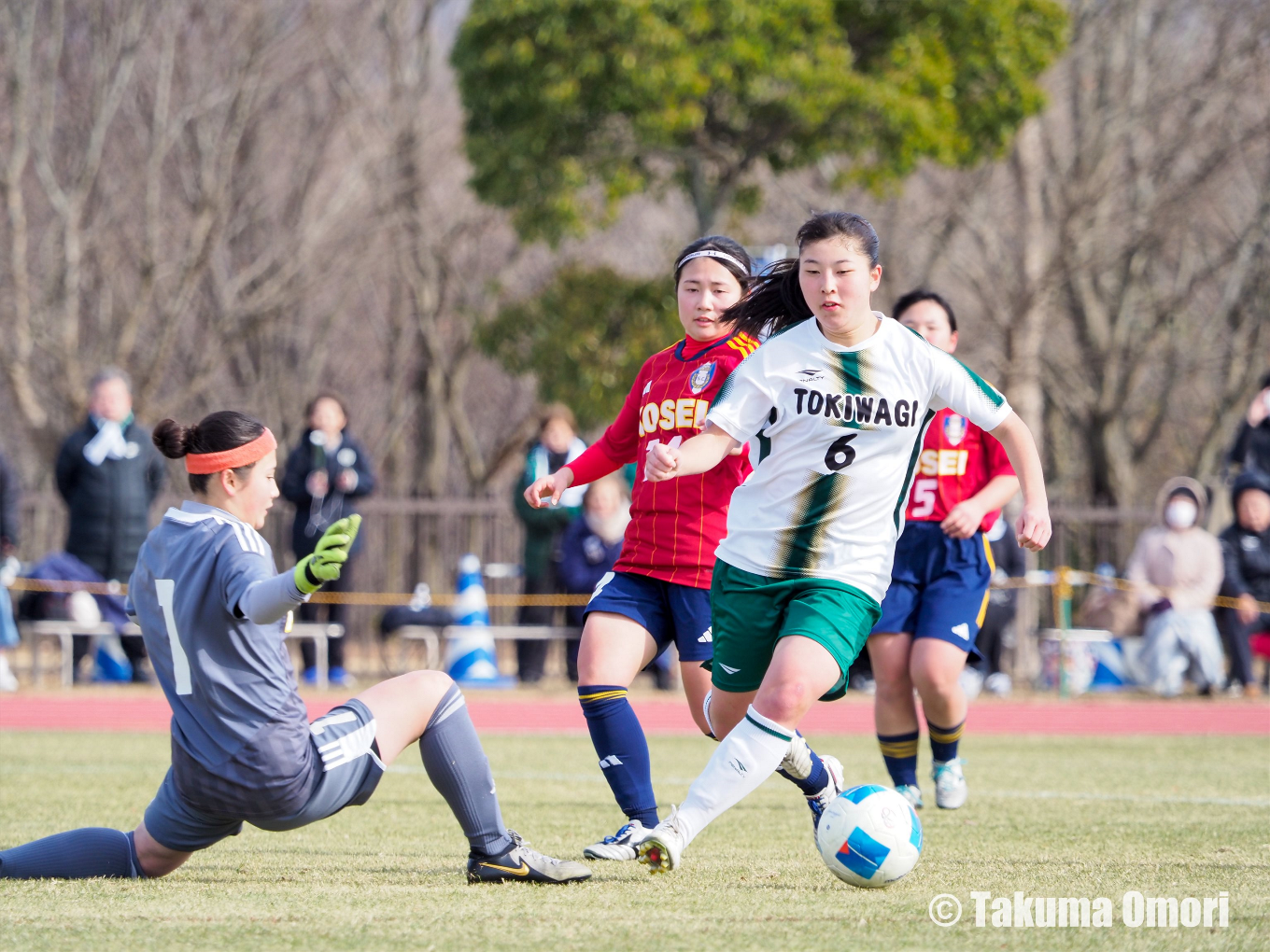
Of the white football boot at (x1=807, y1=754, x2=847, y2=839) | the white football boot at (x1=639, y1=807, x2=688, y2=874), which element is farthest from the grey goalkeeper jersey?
the white football boot at (x1=807, y1=754, x2=847, y2=839)

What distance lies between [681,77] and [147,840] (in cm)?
1106

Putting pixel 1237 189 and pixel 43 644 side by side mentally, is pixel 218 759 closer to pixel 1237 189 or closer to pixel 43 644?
pixel 43 644

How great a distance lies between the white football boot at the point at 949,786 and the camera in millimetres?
6812

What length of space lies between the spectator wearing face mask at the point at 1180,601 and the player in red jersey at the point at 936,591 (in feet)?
26.7

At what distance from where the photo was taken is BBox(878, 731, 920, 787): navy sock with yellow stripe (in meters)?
6.95

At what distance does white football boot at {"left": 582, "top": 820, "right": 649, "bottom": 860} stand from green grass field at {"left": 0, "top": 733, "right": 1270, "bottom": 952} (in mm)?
50

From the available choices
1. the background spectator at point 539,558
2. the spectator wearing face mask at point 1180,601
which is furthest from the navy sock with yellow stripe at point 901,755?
the spectator wearing face mask at point 1180,601

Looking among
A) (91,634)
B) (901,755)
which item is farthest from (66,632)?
(901,755)

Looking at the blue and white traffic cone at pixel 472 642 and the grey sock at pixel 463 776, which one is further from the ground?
the grey sock at pixel 463 776

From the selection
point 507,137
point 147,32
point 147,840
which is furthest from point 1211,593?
point 147,32

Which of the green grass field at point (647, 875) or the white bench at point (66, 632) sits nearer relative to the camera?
the green grass field at point (647, 875)

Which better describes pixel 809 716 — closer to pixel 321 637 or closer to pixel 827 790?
pixel 321 637

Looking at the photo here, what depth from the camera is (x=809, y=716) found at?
1237 cm

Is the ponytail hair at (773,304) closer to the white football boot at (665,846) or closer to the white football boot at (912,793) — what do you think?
the white football boot at (665,846)
